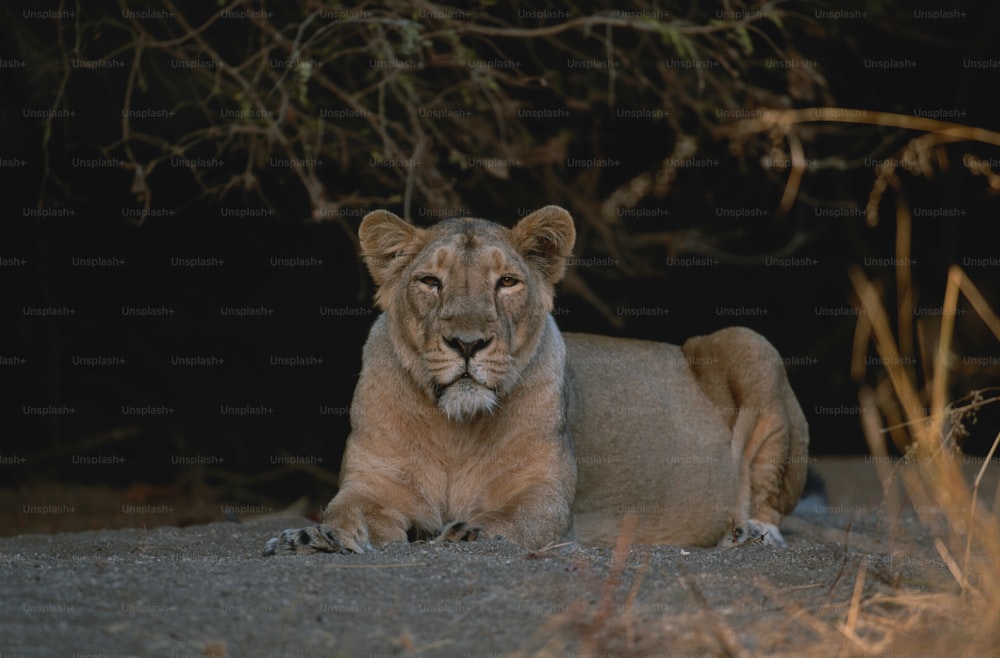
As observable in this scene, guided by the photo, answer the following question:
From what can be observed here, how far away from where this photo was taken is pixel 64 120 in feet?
28.3

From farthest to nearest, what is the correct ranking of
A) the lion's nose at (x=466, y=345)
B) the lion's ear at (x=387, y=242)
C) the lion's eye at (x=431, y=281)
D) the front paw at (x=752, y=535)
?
the front paw at (x=752, y=535), the lion's ear at (x=387, y=242), the lion's eye at (x=431, y=281), the lion's nose at (x=466, y=345)

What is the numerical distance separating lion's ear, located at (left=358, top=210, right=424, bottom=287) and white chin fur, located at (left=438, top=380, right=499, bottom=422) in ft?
2.72

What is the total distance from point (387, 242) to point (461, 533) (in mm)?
1494

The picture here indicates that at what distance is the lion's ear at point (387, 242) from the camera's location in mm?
5695

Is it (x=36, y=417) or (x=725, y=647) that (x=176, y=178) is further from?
(x=725, y=647)

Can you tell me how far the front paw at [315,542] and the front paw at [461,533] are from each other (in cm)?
31

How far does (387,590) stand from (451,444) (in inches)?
64.0

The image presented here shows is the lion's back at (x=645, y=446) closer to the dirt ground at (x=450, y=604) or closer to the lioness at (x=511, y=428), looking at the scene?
the lioness at (x=511, y=428)

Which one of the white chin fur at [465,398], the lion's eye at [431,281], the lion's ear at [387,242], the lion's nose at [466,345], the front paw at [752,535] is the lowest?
the front paw at [752,535]

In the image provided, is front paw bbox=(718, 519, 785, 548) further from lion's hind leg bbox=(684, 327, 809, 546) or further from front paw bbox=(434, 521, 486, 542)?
front paw bbox=(434, 521, 486, 542)

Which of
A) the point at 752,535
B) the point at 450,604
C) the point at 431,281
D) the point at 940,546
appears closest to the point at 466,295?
the point at 431,281

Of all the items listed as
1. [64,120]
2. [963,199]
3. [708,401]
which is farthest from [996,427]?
[64,120]

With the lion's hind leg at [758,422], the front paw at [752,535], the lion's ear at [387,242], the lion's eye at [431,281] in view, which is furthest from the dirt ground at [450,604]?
the lion's hind leg at [758,422]

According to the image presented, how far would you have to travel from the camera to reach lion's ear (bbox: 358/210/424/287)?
570cm
